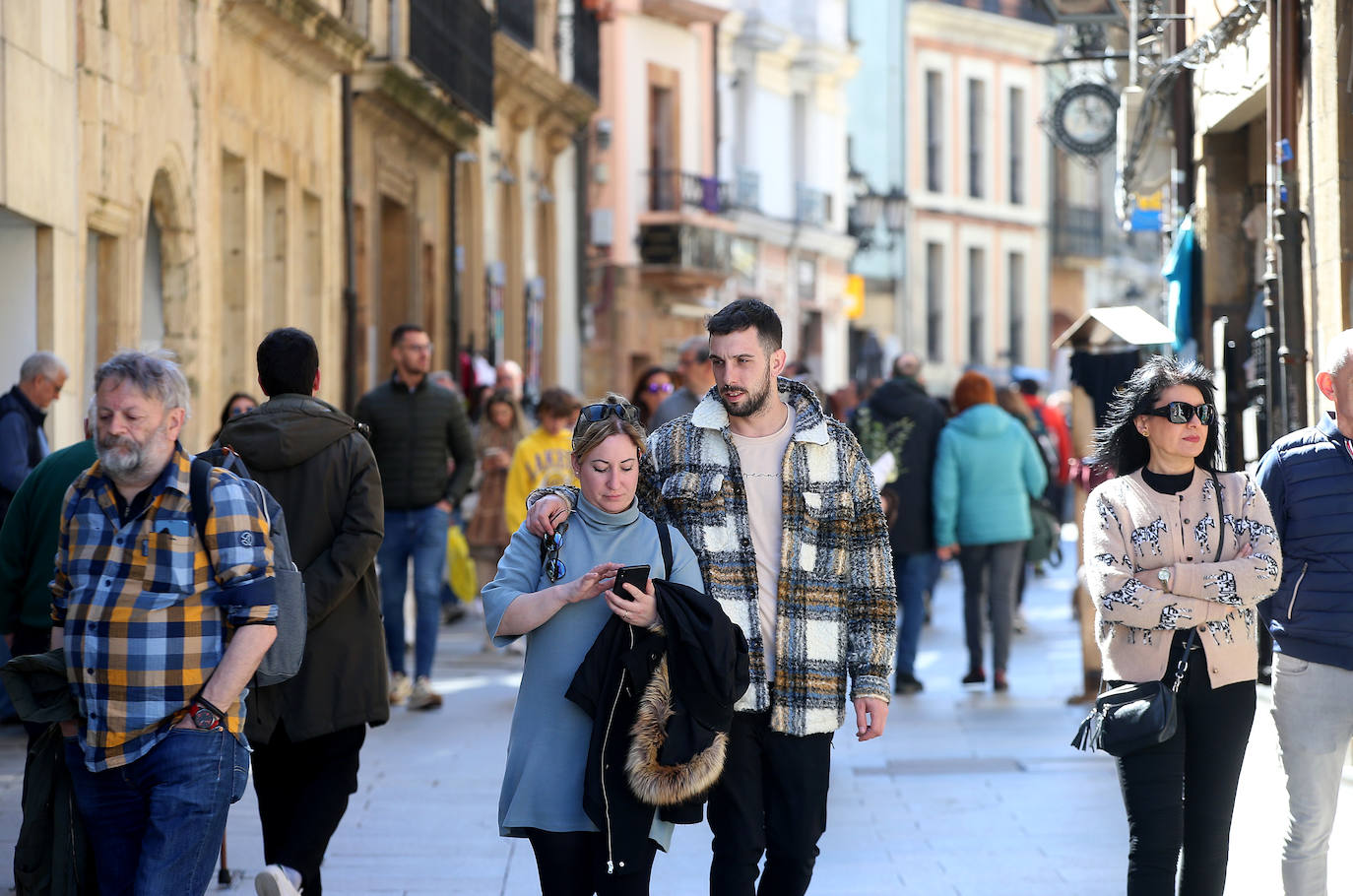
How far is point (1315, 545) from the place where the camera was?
6.42m

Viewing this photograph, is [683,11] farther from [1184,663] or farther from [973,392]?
[1184,663]

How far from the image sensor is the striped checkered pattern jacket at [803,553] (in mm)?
5887

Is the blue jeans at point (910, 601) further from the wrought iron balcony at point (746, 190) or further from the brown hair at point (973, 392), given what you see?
the wrought iron balcony at point (746, 190)

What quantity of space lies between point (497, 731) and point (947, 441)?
3.67m

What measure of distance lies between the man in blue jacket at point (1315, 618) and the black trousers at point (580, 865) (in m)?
2.01

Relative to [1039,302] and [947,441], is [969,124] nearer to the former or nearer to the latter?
[1039,302]

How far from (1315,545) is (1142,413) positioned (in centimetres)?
73

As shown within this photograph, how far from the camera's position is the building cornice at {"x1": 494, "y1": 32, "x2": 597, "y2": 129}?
2753cm

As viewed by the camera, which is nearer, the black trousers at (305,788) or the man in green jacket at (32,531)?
the man in green jacket at (32,531)

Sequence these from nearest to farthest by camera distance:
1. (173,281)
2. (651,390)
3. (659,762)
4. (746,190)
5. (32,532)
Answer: (659,762) < (32,532) < (651,390) < (173,281) < (746,190)

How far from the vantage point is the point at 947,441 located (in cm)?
1359

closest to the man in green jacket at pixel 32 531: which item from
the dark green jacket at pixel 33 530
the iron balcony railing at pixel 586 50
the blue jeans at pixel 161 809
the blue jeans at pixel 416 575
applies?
the dark green jacket at pixel 33 530

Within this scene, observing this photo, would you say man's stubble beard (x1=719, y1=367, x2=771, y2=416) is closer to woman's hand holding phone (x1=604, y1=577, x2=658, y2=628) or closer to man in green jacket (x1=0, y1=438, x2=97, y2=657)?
woman's hand holding phone (x1=604, y1=577, x2=658, y2=628)

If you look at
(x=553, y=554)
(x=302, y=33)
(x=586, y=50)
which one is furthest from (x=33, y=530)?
(x=586, y=50)
